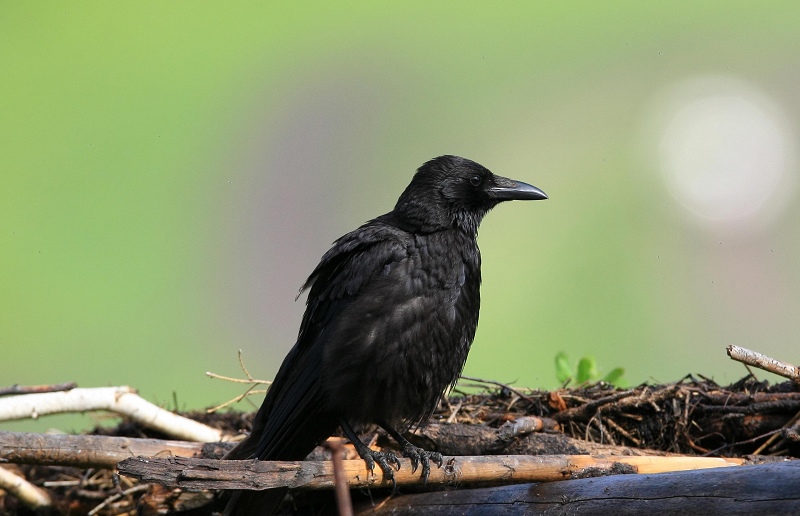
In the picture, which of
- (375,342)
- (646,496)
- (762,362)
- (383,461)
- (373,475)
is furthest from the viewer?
(375,342)

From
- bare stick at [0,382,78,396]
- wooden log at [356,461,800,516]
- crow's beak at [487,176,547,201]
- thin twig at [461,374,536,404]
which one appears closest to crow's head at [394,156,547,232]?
crow's beak at [487,176,547,201]

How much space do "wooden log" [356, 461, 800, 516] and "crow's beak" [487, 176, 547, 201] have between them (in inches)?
67.7

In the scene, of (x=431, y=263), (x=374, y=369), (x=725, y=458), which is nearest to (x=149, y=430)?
(x=374, y=369)

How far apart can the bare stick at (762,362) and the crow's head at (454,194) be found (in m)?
1.60

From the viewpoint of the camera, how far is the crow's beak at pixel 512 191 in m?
4.73

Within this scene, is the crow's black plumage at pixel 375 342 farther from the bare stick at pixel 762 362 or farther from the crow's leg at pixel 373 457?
the bare stick at pixel 762 362

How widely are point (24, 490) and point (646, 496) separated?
3296 millimetres

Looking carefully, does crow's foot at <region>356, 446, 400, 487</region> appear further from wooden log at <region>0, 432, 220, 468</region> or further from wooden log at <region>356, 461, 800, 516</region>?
wooden log at <region>0, 432, 220, 468</region>

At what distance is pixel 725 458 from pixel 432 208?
182cm

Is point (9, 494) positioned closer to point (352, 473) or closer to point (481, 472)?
point (352, 473)

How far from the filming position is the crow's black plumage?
3963 millimetres

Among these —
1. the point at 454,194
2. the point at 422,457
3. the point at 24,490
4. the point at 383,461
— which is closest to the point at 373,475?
the point at 383,461

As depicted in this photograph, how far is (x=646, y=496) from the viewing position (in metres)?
2.87

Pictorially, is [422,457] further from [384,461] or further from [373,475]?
[373,475]
